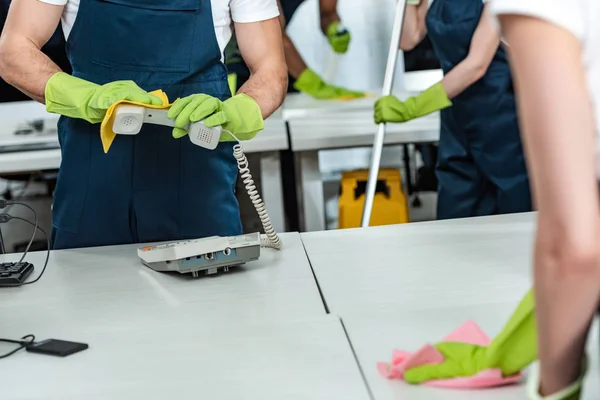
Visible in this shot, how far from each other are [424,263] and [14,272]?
767mm

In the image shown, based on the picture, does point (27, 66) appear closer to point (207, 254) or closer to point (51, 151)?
point (207, 254)

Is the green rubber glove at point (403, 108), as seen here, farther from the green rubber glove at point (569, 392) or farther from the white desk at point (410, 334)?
the green rubber glove at point (569, 392)

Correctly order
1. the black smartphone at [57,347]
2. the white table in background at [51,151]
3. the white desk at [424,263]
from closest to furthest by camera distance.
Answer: the black smartphone at [57,347], the white desk at [424,263], the white table in background at [51,151]

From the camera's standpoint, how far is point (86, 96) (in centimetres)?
170

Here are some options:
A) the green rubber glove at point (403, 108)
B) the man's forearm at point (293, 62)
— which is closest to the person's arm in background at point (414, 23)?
the green rubber glove at point (403, 108)

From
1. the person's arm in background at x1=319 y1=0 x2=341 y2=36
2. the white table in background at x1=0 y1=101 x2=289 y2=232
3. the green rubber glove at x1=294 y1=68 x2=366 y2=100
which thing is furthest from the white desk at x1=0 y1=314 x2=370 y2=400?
the person's arm in background at x1=319 y1=0 x2=341 y2=36

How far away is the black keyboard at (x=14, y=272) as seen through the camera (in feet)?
5.18

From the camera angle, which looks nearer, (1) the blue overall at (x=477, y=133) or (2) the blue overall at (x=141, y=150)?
(2) the blue overall at (x=141, y=150)

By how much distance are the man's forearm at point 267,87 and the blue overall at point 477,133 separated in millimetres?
877

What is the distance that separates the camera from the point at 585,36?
0.71 metres

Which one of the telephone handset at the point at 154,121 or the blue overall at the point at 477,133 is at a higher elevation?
the telephone handset at the point at 154,121

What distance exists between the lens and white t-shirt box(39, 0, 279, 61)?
1935 mm

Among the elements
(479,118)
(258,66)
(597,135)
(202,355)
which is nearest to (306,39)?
(479,118)

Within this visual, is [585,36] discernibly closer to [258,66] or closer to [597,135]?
[597,135]
